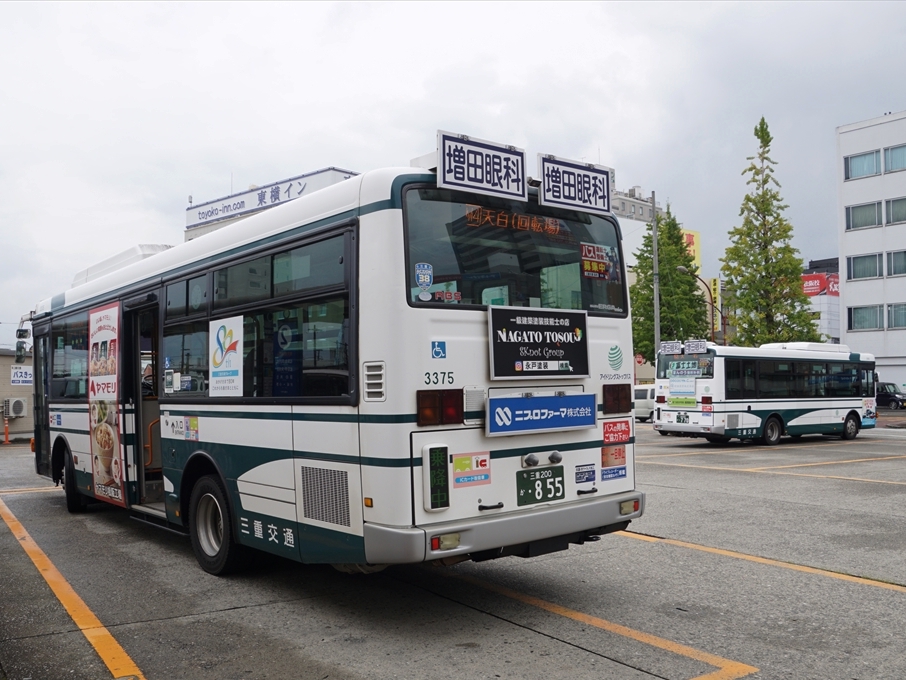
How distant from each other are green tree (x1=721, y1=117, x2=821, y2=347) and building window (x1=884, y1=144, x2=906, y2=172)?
12.9 metres

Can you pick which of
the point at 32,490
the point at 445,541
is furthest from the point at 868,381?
the point at 445,541

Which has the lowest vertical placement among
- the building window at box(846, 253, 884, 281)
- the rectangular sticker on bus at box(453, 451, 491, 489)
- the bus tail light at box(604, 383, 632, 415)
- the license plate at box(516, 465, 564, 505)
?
the license plate at box(516, 465, 564, 505)

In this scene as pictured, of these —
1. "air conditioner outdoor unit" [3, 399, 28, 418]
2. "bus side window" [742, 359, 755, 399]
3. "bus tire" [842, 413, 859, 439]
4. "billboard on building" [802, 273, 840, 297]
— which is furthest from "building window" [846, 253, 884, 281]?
"air conditioner outdoor unit" [3, 399, 28, 418]

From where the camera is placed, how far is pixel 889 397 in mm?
46531

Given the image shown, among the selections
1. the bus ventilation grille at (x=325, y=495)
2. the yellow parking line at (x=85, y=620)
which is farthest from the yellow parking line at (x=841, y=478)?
the yellow parking line at (x=85, y=620)

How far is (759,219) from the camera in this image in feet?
133

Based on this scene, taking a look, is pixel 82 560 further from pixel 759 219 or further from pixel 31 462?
pixel 759 219

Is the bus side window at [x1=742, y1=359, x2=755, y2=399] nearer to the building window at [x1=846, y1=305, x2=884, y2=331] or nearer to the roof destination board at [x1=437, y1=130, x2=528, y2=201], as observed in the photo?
the roof destination board at [x1=437, y1=130, x2=528, y2=201]

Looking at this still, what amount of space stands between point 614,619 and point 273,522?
8.44 ft

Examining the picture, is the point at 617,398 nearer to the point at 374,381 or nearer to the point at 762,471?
the point at 374,381

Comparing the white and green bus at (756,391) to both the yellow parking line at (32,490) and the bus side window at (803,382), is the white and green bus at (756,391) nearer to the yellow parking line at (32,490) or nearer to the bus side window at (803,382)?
the bus side window at (803,382)

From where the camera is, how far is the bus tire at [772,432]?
23.3m

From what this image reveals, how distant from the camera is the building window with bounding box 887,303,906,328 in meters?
49.1

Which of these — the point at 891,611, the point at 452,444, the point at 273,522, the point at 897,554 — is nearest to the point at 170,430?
the point at 273,522
